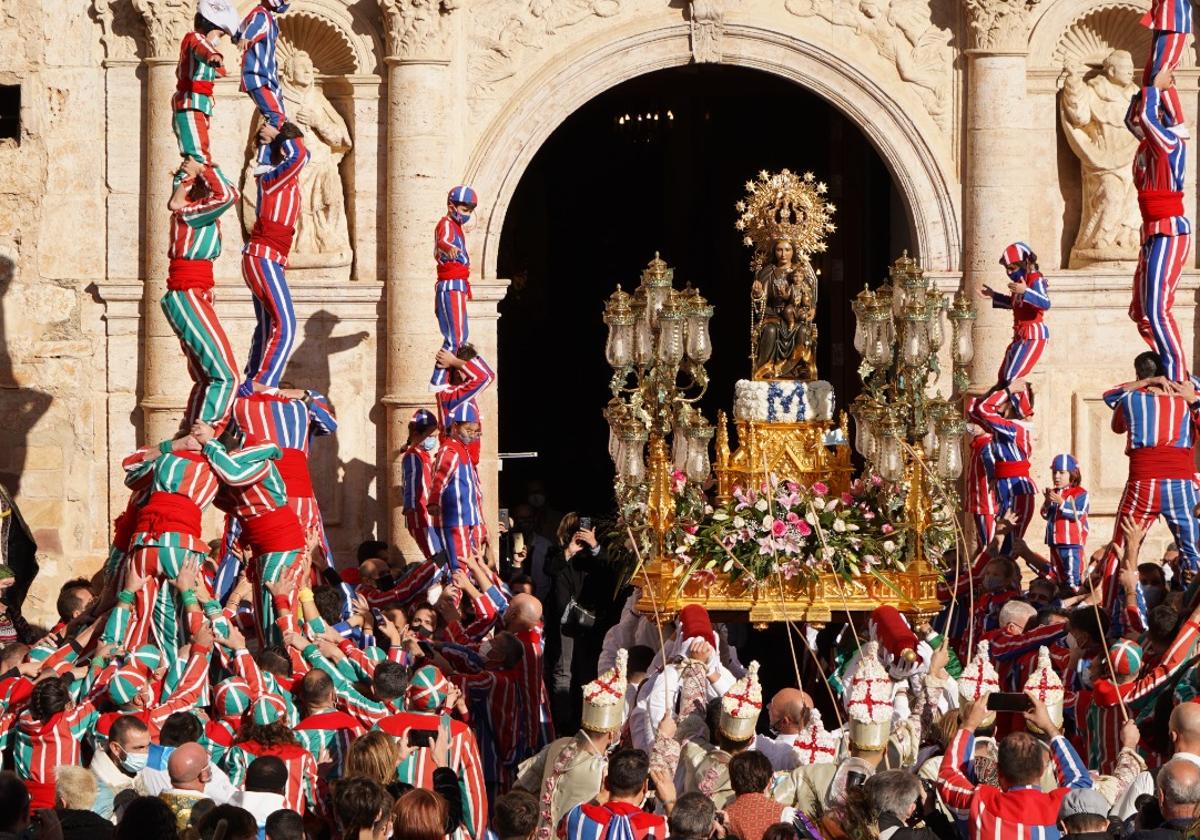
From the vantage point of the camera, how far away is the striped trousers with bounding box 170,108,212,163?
44.2ft

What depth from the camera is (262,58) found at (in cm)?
1386

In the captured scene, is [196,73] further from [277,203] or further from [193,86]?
[277,203]

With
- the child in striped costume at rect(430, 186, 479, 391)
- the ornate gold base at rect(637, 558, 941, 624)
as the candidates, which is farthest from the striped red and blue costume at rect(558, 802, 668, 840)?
the child in striped costume at rect(430, 186, 479, 391)

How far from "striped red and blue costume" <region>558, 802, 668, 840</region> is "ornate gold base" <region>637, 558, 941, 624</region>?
469 centimetres

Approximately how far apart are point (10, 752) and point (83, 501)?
6995 millimetres

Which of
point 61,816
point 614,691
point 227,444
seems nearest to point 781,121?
point 227,444

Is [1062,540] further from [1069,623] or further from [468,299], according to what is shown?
[468,299]

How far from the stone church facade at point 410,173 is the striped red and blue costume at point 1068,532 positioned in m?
2.69

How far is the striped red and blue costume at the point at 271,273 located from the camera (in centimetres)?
1418

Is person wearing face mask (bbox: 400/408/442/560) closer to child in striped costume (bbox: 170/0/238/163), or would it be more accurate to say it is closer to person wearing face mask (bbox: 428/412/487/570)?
person wearing face mask (bbox: 428/412/487/570)

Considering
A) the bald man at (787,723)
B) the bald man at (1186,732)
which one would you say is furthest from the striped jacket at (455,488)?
the bald man at (1186,732)

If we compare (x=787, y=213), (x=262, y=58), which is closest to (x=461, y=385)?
(x=262, y=58)

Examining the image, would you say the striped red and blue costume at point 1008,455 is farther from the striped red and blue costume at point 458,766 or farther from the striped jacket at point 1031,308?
the striped red and blue costume at point 458,766

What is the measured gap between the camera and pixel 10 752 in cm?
976
